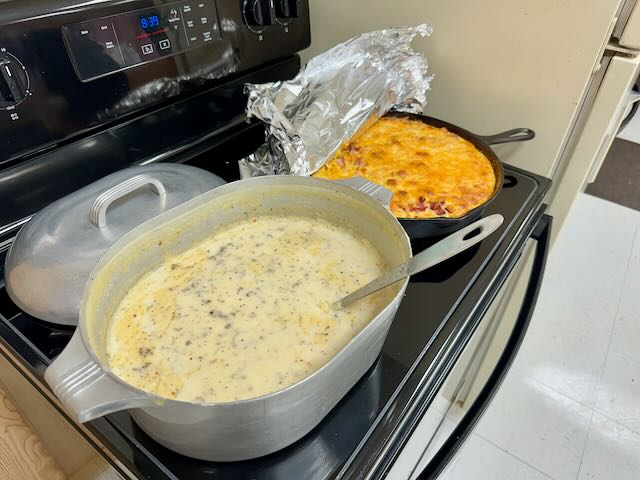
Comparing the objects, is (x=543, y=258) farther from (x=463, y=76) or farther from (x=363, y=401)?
(x=363, y=401)

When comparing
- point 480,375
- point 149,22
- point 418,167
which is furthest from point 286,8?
point 480,375

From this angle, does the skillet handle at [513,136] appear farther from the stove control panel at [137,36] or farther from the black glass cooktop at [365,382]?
the stove control panel at [137,36]

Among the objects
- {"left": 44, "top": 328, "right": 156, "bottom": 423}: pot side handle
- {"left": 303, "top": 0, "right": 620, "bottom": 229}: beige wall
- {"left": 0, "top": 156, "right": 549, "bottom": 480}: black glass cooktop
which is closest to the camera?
{"left": 44, "top": 328, "right": 156, "bottom": 423}: pot side handle

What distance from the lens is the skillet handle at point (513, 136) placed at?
842 mm

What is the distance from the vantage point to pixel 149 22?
2.19 ft

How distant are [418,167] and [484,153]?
13 cm

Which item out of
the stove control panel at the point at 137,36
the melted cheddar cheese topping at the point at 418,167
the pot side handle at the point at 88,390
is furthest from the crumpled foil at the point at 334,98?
the pot side handle at the point at 88,390

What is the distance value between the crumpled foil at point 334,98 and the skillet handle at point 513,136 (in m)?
0.17

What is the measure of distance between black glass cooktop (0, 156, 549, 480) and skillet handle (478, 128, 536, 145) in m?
0.22

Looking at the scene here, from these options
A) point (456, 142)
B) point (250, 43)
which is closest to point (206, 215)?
point (250, 43)

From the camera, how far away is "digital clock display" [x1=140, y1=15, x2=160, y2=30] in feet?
2.17

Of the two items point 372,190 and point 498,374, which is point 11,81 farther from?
point 498,374

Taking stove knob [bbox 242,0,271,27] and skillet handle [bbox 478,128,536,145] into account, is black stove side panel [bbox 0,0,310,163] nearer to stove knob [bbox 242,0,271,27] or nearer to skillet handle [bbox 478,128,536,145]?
stove knob [bbox 242,0,271,27]

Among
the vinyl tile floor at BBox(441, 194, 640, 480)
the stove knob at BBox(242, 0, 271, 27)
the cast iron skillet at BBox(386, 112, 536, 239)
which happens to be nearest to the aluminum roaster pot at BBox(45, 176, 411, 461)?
the cast iron skillet at BBox(386, 112, 536, 239)
